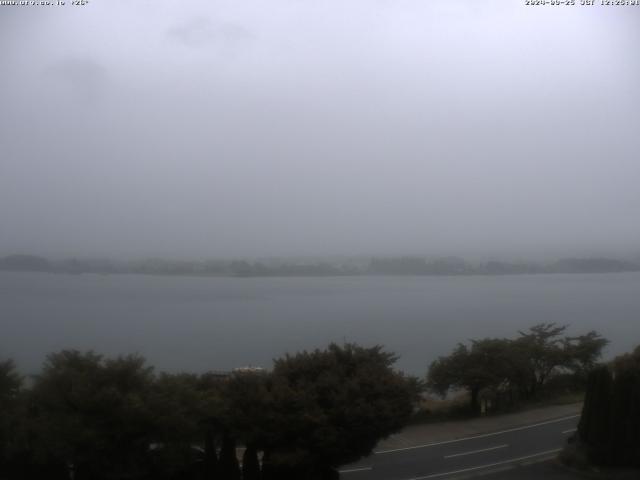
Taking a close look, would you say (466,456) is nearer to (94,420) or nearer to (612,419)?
(612,419)

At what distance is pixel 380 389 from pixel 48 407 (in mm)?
6464

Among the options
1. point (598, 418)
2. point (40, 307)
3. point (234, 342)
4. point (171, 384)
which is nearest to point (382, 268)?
point (234, 342)

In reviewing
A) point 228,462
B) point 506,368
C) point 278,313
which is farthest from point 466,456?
point 278,313

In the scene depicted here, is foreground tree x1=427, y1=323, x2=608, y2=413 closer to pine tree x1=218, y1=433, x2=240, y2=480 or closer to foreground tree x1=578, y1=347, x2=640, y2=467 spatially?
foreground tree x1=578, y1=347, x2=640, y2=467

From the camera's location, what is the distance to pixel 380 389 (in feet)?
43.4

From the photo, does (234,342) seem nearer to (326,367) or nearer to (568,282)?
(326,367)

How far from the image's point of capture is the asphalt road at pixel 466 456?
50.1ft

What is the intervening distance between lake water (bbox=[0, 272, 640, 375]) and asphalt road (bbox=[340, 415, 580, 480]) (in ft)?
18.9

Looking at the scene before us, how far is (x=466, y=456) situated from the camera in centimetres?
1670

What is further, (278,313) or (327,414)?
(278,313)

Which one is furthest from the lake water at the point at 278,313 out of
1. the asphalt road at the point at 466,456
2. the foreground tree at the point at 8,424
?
the foreground tree at the point at 8,424

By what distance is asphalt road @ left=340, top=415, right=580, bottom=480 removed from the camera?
50.1 ft

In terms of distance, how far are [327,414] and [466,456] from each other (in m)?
5.85

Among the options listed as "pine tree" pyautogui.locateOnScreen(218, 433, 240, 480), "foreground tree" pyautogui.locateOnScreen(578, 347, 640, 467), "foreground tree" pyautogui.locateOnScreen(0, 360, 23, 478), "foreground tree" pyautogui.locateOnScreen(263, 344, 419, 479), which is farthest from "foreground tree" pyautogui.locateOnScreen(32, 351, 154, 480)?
"foreground tree" pyautogui.locateOnScreen(578, 347, 640, 467)
